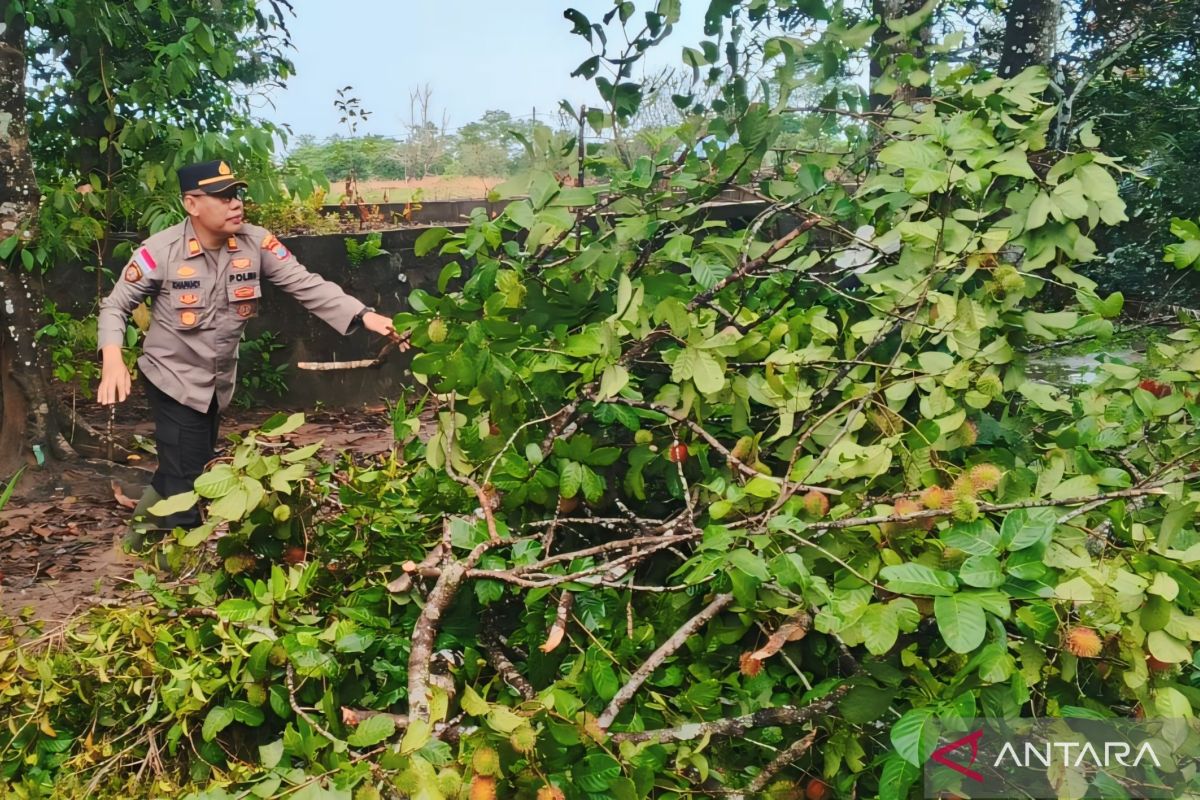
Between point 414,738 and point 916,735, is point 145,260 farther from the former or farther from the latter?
point 916,735

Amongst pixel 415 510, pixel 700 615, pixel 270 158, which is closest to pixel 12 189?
pixel 270 158

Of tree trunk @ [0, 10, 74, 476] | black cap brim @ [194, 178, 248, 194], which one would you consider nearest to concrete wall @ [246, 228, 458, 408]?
tree trunk @ [0, 10, 74, 476]

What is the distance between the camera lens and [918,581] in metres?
1.32

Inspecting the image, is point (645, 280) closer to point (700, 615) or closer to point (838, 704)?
point (700, 615)

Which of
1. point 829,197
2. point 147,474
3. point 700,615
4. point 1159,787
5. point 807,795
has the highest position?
point 829,197

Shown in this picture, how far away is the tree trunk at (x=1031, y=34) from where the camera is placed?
7.85m

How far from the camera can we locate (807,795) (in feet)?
5.46

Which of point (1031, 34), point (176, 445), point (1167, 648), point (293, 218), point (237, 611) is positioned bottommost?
point (176, 445)

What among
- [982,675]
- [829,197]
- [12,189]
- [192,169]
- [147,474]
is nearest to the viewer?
[982,675]

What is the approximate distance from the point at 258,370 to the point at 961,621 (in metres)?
6.64

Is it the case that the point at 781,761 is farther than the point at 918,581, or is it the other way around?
the point at 781,761

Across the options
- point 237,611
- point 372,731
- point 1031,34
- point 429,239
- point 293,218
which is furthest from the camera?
point 1031,34

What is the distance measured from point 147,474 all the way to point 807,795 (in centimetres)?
490

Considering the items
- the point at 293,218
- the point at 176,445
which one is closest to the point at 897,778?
the point at 176,445
